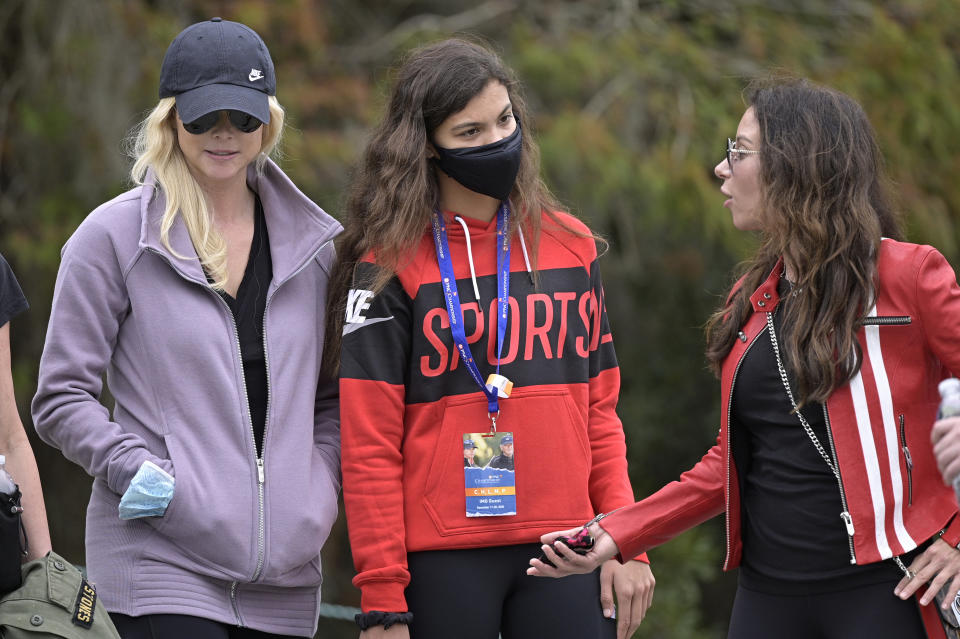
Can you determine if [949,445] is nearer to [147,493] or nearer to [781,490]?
[781,490]

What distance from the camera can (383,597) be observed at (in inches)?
109

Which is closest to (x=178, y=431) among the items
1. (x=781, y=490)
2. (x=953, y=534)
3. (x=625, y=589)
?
(x=625, y=589)

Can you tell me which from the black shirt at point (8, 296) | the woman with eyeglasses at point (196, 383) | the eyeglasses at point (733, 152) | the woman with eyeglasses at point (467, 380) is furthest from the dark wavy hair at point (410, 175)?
the black shirt at point (8, 296)

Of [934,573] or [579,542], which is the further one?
[579,542]

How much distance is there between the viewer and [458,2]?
7.92 metres

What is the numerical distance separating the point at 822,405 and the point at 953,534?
1.16 feet

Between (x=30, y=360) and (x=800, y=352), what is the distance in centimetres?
467

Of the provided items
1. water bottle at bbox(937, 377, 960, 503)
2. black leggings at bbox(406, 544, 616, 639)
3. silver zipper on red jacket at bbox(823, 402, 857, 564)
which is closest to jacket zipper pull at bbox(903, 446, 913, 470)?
silver zipper on red jacket at bbox(823, 402, 857, 564)

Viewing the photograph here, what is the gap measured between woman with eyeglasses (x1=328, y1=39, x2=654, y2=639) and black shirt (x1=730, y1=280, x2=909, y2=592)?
368 mm

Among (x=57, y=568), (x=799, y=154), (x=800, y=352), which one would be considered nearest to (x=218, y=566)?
(x=57, y=568)

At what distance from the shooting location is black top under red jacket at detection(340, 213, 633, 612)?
2824 mm

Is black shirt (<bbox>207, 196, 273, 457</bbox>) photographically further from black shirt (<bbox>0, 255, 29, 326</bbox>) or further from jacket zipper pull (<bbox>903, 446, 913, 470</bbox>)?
jacket zipper pull (<bbox>903, 446, 913, 470</bbox>)

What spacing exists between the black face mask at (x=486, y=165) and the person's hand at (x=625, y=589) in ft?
3.06

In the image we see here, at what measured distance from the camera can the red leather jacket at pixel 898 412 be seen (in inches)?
97.0
